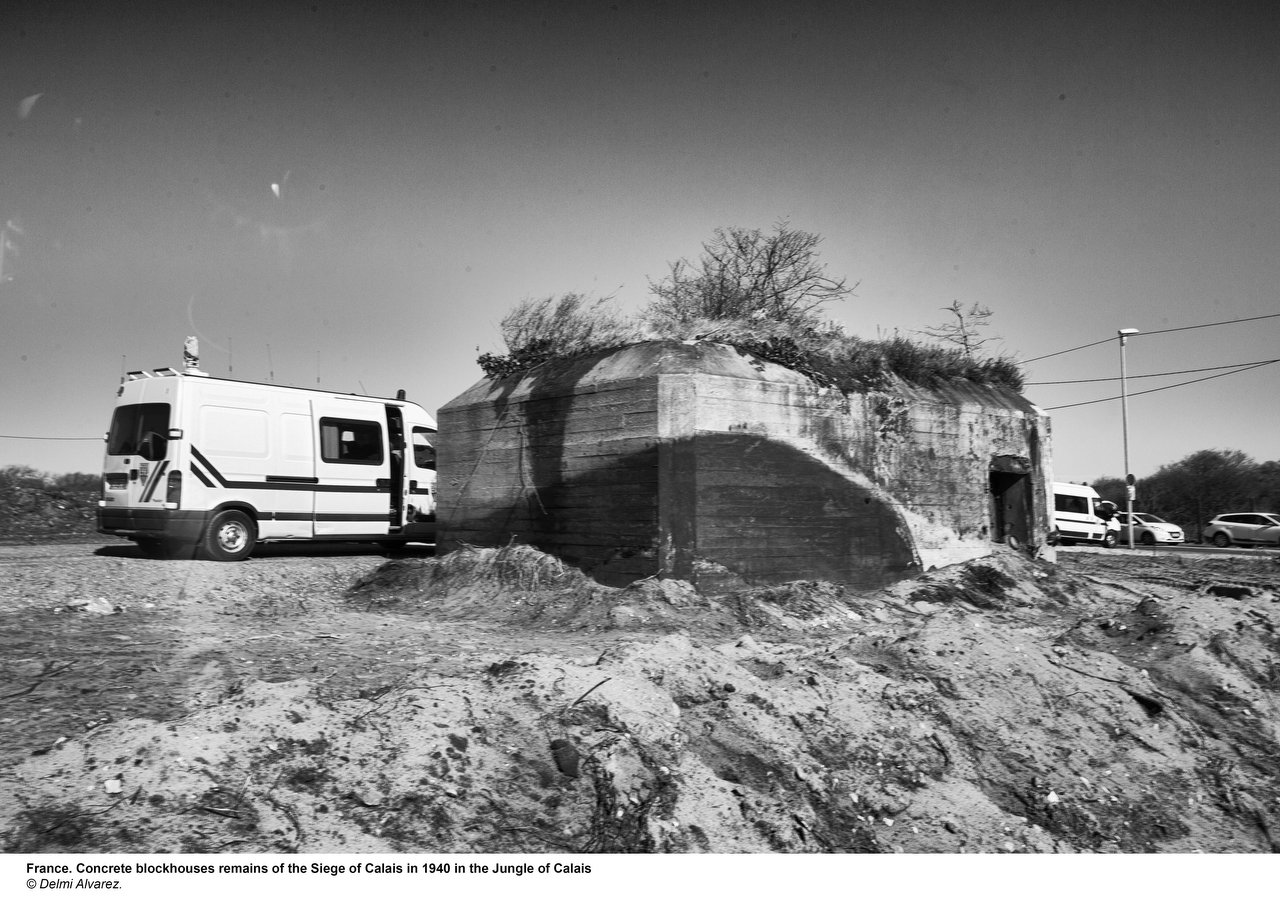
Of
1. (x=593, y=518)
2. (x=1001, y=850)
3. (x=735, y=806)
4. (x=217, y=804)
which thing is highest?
(x=593, y=518)

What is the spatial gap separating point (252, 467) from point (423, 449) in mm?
2538

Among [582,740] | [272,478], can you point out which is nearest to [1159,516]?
[272,478]

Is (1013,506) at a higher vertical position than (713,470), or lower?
lower

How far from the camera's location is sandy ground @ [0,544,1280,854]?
3488 millimetres

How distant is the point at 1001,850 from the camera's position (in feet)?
13.8

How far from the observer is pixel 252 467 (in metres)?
10.4

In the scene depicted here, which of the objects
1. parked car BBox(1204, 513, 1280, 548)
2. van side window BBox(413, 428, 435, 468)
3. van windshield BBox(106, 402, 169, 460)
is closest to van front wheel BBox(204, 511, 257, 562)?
van windshield BBox(106, 402, 169, 460)

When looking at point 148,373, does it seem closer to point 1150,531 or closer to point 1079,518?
point 1079,518

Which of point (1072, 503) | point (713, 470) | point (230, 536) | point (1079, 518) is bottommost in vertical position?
point (230, 536)

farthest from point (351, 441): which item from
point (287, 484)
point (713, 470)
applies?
point (713, 470)

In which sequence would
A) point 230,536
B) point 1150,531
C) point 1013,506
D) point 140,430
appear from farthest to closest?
point 1150,531 < point 1013,506 < point 230,536 < point 140,430

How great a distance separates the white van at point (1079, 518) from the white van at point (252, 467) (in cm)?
1833

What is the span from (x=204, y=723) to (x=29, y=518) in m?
17.2

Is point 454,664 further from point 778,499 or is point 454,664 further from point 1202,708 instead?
point 1202,708
